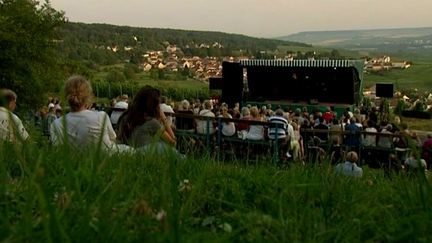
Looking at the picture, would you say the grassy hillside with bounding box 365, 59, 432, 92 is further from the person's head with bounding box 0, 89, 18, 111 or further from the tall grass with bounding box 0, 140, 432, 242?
the tall grass with bounding box 0, 140, 432, 242

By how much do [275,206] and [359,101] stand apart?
30113 millimetres

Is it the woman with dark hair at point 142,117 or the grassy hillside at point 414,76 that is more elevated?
the woman with dark hair at point 142,117

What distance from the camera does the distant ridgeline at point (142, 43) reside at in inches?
3051

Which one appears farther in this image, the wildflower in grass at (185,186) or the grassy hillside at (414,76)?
the grassy hillside at (414,76)

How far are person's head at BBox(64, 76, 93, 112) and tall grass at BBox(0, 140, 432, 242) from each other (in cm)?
191

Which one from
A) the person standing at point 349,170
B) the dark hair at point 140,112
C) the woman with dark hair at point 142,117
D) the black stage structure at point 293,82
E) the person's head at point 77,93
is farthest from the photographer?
the black stage structure at point 293,82

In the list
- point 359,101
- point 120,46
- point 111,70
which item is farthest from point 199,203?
point 120,46

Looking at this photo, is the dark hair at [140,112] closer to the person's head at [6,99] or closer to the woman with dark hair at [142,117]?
the woman with dark hair at [142,117]

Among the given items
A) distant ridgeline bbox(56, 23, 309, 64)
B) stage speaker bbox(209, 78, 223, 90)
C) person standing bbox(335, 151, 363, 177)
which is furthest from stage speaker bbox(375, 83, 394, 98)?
distant ridgeline bbox(56, 23, 309, 64)

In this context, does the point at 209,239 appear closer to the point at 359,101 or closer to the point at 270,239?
the point at 270,239

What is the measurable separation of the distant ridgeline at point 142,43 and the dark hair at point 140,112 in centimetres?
5597

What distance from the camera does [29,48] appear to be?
34.9 m

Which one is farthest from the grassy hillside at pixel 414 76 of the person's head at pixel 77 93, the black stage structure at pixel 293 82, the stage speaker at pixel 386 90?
the person's head at pixel 77 93

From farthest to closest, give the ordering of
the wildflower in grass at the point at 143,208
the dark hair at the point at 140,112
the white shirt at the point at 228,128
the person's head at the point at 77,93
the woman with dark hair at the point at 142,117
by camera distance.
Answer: the white shirt at the point at 228,128, the dark hair at the point at 140,112, the woman with dark hair at the point at 142,117, the person's head at the point at 77,93, the wildflower in grass at the point at 143,208
